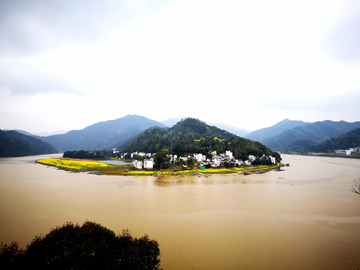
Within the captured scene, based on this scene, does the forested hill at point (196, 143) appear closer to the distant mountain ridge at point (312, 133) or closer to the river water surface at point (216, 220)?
the river water surface at point (216, 220)

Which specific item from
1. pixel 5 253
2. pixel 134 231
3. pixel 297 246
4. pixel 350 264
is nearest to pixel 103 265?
pixel 5 253

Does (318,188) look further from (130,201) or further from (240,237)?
(130,201)

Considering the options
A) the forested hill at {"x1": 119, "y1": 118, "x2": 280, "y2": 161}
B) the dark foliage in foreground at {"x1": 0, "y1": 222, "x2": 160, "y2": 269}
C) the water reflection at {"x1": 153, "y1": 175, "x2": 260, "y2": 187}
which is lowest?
the water reflection at {"x1": 153, "y1": 175, "x2": 260, "y2": 187}

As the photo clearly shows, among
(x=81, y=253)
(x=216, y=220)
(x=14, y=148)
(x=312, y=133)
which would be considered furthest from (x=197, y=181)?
(x=312, y=133)

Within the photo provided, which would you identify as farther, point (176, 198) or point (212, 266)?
point (176, 198)

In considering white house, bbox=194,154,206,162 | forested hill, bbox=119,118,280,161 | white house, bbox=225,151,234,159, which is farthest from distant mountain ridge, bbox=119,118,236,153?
white house, bbox=194,154,206,162

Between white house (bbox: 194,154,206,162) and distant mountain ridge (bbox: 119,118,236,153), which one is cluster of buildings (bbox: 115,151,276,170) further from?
distant mountain ridge (bbox: 119,118,236,153)
